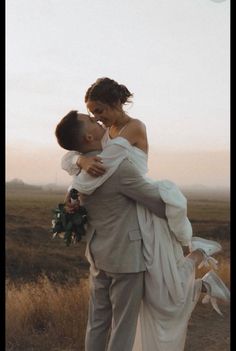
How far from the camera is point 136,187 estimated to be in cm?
156

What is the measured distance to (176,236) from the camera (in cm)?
164

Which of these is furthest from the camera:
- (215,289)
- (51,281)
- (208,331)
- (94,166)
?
(51,281)

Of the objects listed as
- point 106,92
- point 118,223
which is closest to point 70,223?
point 118,223

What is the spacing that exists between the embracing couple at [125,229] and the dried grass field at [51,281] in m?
0.66

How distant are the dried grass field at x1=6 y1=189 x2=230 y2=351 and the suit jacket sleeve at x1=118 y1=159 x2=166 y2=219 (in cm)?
82

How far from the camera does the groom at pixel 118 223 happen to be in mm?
1563

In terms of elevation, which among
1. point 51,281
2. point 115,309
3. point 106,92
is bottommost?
point 51,281

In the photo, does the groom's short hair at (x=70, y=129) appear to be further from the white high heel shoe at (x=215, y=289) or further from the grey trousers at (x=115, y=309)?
the white high heel shoe at (x=215, y=289)

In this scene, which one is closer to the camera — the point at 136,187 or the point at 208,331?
the point at 136,187

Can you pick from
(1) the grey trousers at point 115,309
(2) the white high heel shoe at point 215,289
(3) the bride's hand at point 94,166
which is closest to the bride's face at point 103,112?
(3) the bride's hand at point 94,166

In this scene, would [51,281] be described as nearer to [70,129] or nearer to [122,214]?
[122,214]

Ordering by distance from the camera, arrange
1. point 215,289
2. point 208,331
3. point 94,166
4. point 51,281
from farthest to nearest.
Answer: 1. point 51,281
2. point 208,331
3. point 215,289
4. point 94,166

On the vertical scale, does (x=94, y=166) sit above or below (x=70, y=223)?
above

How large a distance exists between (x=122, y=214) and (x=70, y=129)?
0.33m
